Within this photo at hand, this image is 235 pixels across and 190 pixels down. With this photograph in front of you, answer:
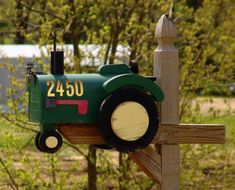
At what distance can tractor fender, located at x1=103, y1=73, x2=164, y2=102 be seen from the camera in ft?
10.1

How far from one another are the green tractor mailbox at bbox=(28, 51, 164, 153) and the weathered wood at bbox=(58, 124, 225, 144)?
62 mm

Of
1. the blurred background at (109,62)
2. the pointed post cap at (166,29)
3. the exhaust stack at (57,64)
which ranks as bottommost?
the blurred background at (109,62)

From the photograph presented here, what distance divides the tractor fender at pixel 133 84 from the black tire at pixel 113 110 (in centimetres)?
2

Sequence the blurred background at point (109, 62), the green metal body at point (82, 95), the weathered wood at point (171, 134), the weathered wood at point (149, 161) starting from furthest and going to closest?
1. the blurred background at point (109, 62)
2. the weathered wood at point (149, 161)
3. the weathered wood at point (171, 134)
4. the green metal body at point (82, 95)

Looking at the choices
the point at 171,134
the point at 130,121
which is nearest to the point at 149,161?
the point at 171,134

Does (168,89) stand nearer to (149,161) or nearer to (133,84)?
(133,84)

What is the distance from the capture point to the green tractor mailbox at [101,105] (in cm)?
306

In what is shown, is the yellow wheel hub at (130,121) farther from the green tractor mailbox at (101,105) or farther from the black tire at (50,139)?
the black tire at (50,139)

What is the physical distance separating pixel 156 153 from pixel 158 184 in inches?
6.7

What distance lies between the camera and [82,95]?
3.08m

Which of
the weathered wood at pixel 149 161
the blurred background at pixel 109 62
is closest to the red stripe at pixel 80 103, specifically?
the weathered wood at pixel 149 161

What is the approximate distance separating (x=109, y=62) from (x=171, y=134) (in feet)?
13.0

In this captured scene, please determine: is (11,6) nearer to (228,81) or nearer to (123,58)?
(123,58)

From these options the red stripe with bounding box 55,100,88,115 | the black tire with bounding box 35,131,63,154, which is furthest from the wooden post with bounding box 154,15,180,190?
the black tire with bounding box 35,131,63,154
